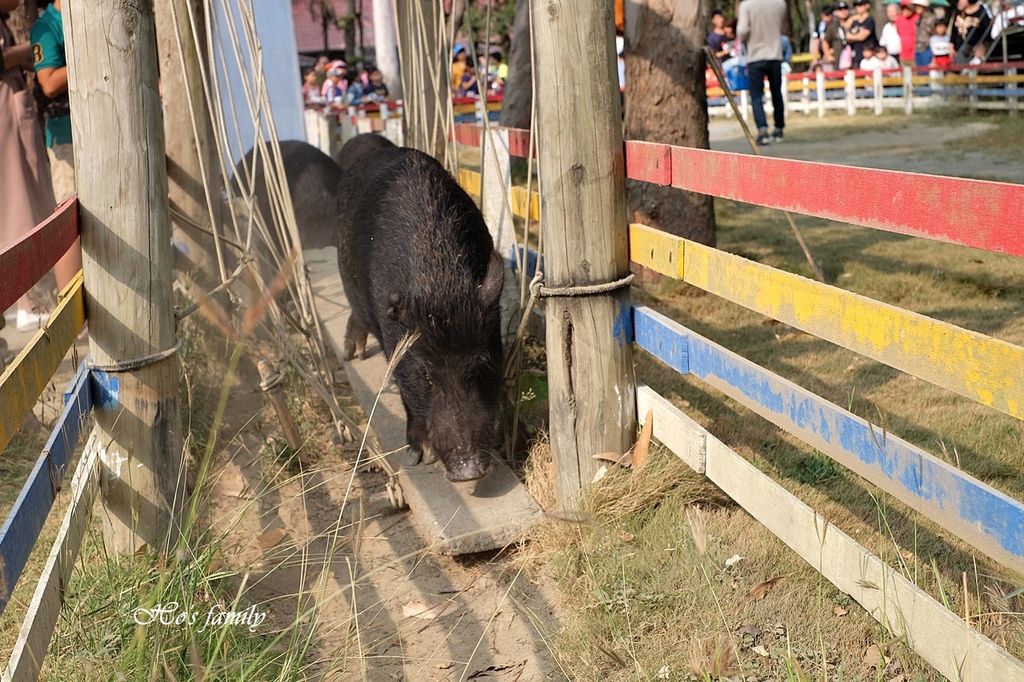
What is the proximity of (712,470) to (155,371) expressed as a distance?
1.68 meters

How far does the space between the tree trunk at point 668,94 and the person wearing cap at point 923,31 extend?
663 inches

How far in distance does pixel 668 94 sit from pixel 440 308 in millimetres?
2861

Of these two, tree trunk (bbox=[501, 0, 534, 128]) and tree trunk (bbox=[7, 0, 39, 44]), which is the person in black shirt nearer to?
tree trunk (bbox=[501, 0, 534, 128])

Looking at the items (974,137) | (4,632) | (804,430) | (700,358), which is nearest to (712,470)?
(700,358)

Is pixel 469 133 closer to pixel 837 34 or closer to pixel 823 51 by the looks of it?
pixel 823 51

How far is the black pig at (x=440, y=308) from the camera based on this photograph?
402cm

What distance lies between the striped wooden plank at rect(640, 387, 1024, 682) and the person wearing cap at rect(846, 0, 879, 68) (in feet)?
66.9

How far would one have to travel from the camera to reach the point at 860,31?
21594 millimetres

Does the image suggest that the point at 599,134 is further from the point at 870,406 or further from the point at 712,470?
the point at 870,406

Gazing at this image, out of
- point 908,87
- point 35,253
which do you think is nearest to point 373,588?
point 35,253

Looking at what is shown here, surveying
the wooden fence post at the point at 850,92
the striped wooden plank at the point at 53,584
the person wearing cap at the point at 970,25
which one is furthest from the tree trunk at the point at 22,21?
the person wearing cap at the point at 970,25

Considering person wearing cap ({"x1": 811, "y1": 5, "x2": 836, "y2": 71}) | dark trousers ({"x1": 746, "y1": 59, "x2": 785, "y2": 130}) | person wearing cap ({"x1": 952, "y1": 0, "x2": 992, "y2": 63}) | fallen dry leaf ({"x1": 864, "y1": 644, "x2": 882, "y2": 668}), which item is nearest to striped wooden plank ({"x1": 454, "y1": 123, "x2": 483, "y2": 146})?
fallen dry leaf ({"x1": 864, "y1": 644, "x2": 882, "y2": 668})

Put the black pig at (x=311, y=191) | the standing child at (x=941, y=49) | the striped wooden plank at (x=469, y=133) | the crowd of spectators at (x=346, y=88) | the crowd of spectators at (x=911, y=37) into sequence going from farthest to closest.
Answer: the crowd of spectators at (x=346, y=88), the standing child at (x=941, y=49), the crowd of spectators at (x=911, y=37), the black pig at (x=311, y=191), the striped wooden plank at (x=469, y=133)

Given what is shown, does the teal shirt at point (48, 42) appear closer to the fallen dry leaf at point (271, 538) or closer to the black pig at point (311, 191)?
the black pig at point (311, 191)
